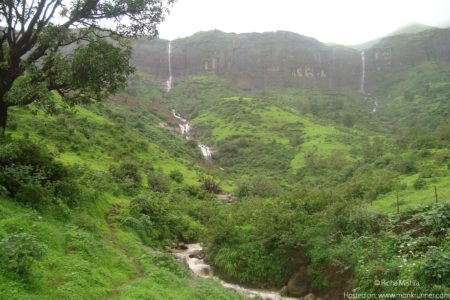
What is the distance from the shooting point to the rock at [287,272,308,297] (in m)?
20.7

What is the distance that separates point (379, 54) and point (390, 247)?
172 m

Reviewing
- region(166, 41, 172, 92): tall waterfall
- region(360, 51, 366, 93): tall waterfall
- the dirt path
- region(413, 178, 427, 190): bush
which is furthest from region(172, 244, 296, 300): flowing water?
region(360, 51, 366, 93): tall waterfall

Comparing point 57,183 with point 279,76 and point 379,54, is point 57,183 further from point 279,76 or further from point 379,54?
point 379,54

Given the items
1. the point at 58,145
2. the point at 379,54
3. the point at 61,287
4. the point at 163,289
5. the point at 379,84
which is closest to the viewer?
the point at 61,287

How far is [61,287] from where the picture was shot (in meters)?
12.0

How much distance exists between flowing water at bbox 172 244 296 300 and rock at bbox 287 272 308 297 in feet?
1.91

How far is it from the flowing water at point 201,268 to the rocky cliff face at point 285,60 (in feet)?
448

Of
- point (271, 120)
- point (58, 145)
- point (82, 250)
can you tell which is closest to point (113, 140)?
point (58, 145)

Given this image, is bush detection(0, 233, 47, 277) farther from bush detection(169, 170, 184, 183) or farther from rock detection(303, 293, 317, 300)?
bush detection(169, 170, 184, 183)

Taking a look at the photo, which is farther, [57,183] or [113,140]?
[113,140]

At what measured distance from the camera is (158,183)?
38.5 metres

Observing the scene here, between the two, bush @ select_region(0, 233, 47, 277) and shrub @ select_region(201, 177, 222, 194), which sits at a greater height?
bush @ select_region(0, 233, 47, 277)

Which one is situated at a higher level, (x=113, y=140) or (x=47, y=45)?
(x=47, y=45)

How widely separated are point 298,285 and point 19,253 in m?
13.9
